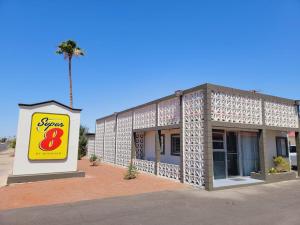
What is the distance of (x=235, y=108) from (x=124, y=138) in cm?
1065

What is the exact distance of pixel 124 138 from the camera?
66.1 ft

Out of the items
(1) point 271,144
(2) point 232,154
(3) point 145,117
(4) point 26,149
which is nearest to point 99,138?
(3) point 145,117

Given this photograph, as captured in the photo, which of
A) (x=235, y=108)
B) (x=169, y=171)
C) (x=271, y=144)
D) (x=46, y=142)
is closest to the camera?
(x=235, y=108)

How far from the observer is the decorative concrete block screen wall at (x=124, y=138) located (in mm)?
19273

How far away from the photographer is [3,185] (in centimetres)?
1153

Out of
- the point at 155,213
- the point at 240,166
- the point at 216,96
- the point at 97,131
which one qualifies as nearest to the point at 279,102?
the point at 240,166

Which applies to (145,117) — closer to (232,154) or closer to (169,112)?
(169,112)

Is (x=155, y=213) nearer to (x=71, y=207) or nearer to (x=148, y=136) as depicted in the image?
(x=71, y=207)

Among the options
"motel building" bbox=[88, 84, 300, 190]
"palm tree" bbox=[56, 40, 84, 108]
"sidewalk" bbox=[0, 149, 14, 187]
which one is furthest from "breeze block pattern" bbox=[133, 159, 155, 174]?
"palm tree" bbox=[56, 40, 84, 108]

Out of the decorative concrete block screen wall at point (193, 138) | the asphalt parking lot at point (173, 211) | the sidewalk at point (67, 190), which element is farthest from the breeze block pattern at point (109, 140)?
the asphalt parking lot at point (173, 211)

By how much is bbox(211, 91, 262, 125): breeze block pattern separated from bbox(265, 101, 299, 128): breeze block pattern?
89 cm

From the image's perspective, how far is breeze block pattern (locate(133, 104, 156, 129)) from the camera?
1609 centimetres

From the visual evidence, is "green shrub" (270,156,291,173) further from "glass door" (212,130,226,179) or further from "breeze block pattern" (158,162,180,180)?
"breeze block pattern" (158,162,180,180)

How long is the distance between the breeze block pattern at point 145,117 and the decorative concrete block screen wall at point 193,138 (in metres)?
3.80
